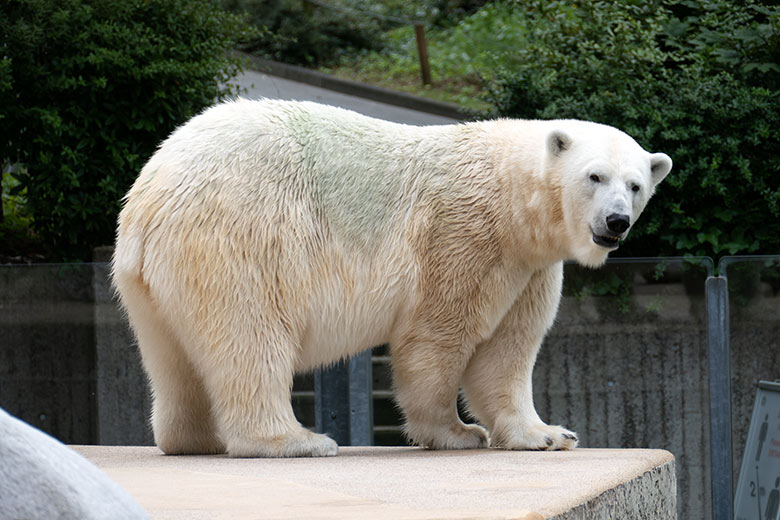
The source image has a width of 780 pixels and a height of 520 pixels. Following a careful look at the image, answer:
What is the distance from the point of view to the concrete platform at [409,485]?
263 centimetres

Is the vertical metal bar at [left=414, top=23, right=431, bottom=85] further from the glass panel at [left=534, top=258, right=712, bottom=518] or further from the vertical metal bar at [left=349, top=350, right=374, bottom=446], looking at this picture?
the vertical metal bar at [left=349, top=350, right=374, bottom=446]

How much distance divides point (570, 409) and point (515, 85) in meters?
2.85

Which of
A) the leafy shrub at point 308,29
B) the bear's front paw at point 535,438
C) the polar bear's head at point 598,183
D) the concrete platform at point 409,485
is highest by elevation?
the leafy shrub at point 308,29

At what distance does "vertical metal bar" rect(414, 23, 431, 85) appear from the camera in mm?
14586

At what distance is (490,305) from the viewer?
434cm

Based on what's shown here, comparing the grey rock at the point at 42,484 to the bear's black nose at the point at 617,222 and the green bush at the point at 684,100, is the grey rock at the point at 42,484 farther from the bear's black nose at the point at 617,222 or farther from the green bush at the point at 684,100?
the green bush at the point at 684,100

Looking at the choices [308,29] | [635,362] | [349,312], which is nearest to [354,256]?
[349,312]

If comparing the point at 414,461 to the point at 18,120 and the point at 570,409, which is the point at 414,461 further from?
the point at 18,120

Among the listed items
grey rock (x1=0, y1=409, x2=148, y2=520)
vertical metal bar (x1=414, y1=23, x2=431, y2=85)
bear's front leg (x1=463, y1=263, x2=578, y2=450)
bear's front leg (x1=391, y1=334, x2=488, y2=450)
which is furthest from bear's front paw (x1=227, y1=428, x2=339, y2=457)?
vertical metal bar (x1=414, y1=23, x2=431, y2=85)

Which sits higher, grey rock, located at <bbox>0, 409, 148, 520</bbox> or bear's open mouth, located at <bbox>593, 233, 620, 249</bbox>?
bear's open mouth, located at <bbox>593, 233, 620, 249</bbox>

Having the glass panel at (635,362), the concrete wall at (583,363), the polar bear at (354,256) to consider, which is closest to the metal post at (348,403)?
the concrete wall at (583,363)

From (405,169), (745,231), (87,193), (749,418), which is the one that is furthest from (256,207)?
(745,231)

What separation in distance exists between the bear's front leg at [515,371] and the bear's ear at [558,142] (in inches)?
24.6

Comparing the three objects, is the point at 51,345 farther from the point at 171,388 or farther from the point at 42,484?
the point at 42,484
